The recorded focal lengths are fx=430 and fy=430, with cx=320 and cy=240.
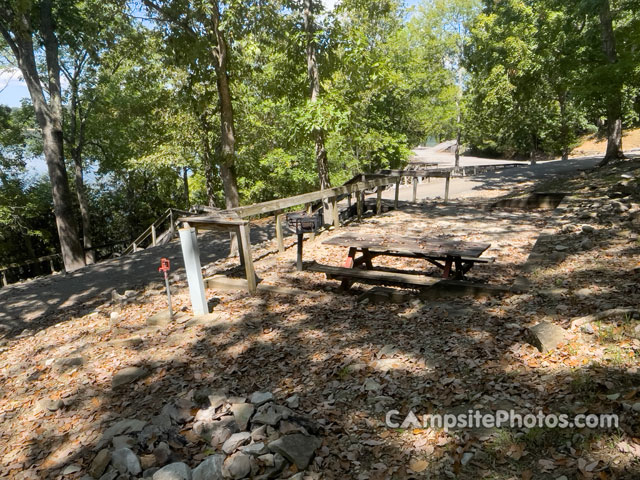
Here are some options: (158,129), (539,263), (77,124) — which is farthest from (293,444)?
(77,124)

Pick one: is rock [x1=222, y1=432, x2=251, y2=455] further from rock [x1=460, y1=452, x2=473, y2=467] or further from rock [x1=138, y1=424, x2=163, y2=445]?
rock [x1=460, y1=452, x2=473, y2=467]

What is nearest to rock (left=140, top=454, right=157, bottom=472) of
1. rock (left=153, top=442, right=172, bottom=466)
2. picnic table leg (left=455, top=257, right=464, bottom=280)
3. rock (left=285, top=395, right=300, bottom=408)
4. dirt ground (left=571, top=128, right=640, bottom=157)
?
rock (left=153, top=442, right=172, bottom=466)

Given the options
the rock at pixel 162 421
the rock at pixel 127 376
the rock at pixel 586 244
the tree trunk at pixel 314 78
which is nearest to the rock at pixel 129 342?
the rock at pixel 127 376

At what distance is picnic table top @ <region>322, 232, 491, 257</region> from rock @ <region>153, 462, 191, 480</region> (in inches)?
149

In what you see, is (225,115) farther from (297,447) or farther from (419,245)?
(297,447)

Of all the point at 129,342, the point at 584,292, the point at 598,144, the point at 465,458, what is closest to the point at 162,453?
the point at 465,458

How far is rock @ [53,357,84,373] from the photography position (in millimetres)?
5012

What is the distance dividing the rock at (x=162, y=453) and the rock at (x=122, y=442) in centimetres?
23

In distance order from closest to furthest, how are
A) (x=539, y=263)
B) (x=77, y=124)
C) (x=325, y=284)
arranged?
(x=539, y=263), (x=325, y=284), (x=77, y=124)

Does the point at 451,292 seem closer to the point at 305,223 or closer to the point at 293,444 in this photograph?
the point at 293,444

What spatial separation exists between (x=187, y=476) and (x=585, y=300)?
436 centimetres

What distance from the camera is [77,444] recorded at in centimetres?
358

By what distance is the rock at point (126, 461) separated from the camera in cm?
294

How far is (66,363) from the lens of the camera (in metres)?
5.09
